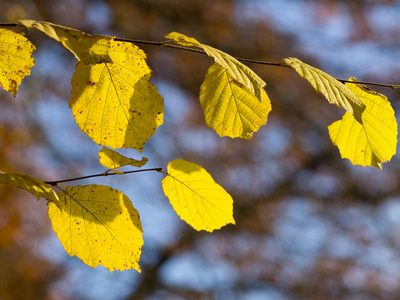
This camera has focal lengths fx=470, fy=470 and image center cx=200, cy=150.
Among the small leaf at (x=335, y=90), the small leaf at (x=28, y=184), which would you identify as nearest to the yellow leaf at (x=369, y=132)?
the small leaf at (x=335, y=90)

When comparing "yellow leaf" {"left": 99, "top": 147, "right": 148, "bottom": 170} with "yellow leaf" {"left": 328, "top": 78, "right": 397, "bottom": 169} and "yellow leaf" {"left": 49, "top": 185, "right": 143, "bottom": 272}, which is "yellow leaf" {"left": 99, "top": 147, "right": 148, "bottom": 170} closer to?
"yellow leaf" {"left": 49, "top": 185, "right": 143, "bottom": 272}

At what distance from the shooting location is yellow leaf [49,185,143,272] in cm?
69

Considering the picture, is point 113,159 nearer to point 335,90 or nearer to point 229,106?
point 229,106

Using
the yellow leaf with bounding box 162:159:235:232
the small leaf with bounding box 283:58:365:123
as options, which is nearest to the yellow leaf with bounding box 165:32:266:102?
the small leaf with bounding box 283:58:365:123

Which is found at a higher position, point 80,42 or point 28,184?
A: point 80,42

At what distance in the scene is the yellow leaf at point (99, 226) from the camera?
69cm

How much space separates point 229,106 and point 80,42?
0.86ft

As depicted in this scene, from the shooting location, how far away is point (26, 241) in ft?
19.5

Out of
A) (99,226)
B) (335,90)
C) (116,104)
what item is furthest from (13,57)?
(335,90)

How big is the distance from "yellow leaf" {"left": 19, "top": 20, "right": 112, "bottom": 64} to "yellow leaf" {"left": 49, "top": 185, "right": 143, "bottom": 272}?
0.68 ft

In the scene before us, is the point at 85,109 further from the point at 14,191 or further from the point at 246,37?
the point at 14,191

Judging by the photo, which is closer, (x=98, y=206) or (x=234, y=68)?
(x=234, y=68)

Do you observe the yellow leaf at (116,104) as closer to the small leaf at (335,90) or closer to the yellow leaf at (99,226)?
the yellow leaf at (99,226)

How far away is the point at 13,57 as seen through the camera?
2.15 feet
